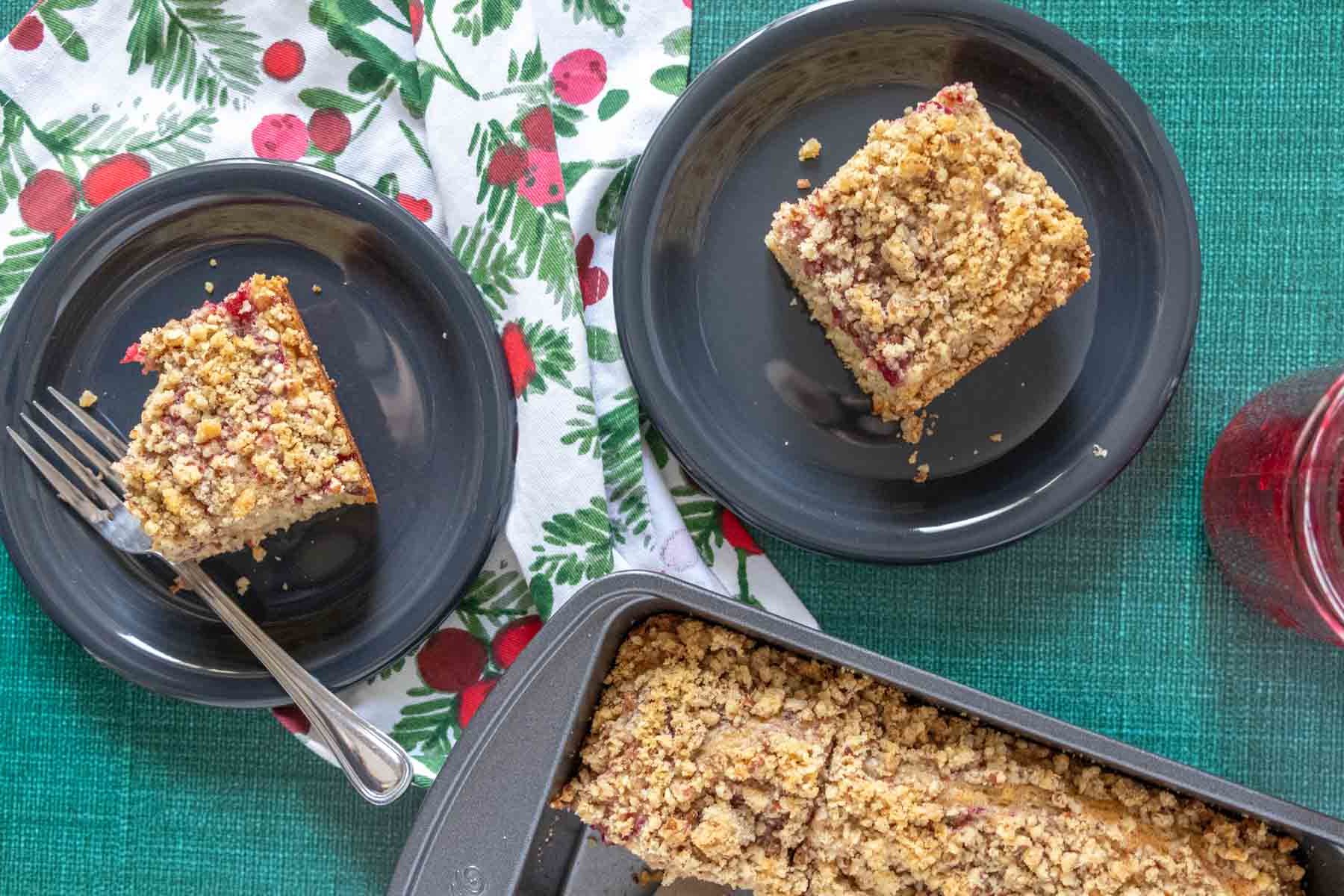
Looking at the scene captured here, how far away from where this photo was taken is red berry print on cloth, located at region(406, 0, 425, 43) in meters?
2.22

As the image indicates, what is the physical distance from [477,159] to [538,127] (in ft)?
0.43

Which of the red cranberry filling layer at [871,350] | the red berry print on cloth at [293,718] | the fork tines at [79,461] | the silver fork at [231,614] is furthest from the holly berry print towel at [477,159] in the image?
the red cranberry filling layer at [871,350]

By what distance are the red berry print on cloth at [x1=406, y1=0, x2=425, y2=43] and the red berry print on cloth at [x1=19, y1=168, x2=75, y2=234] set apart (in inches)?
29.3

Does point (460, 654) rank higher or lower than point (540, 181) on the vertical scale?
lower

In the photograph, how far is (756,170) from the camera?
7.32 feet

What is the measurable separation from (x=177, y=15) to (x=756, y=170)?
1168 mm

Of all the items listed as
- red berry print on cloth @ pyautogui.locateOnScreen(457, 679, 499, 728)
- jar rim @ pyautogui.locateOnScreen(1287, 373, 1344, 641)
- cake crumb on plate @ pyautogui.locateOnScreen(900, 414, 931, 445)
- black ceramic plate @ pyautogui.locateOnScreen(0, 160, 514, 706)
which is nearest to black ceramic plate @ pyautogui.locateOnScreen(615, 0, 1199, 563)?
cake crumb on plate @ pyautogui.locateOnScreen(900, 414, 931, 445)

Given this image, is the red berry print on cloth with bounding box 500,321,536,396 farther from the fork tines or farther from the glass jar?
the glass jar

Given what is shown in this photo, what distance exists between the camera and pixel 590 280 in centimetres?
227

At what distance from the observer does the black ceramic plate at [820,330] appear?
2109 millimetres

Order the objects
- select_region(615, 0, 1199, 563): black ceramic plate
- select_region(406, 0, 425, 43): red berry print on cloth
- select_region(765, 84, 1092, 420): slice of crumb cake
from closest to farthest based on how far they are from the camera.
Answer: select_region(765, 84, 1092, 420): slice of crumb cake < select_region(615, 0, 1199, 563): black ceramic plate < select_region(406, 0, 425, 43): red berry print on cloth

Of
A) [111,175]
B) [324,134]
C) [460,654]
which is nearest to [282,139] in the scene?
[324,134]

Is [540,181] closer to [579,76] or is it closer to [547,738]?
[579,76]

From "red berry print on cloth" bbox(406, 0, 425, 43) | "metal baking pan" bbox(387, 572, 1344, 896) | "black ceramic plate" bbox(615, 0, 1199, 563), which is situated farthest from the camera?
"red berry print on cloth" bbox(406, 0, 425, 43)
